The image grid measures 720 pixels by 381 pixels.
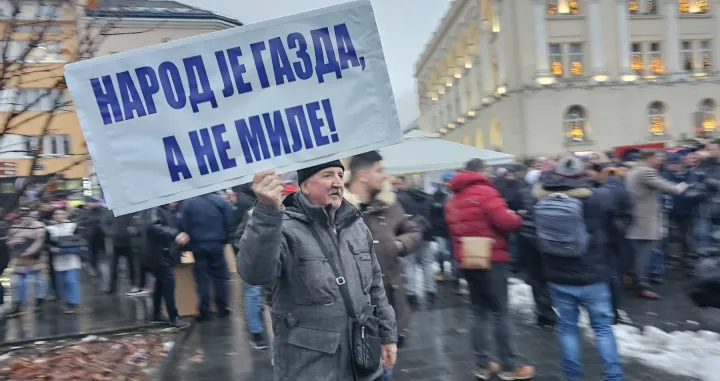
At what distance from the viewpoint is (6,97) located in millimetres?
4902

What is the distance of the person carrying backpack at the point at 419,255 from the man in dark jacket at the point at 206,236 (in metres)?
2.71

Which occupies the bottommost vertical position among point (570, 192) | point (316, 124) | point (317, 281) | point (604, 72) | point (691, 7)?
point (570, 192)

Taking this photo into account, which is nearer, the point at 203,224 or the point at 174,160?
the point at 174,160

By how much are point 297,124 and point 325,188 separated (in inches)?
13.3

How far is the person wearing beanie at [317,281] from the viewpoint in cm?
284

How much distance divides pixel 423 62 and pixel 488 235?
236 ft

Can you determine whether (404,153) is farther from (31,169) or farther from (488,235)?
(31,169)

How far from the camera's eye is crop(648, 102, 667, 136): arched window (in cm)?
3934

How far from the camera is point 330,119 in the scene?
2.97 m

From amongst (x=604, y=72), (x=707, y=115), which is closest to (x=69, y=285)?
(x=604, y=72)

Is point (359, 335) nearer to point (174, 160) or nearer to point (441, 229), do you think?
point (174, 160)

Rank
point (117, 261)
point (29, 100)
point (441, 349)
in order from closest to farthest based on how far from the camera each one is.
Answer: point (29, 100)
point (441, 349)
point (117, 261)

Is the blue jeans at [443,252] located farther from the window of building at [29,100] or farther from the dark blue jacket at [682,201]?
the window of building at [29,100]

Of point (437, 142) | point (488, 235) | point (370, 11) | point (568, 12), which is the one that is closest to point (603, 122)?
point (568, 12)
